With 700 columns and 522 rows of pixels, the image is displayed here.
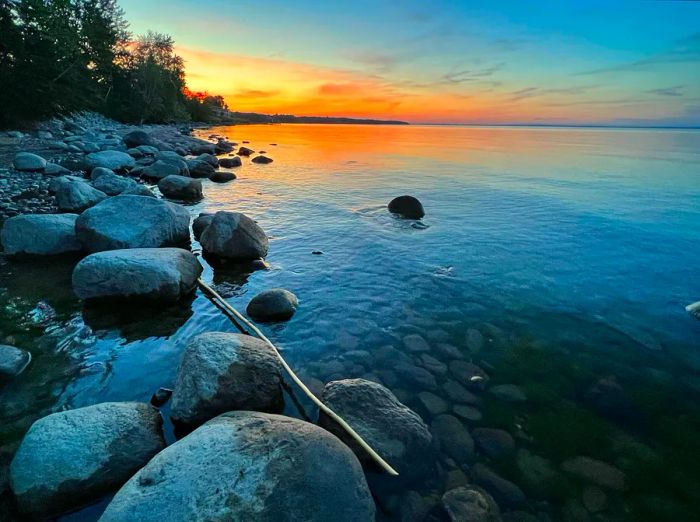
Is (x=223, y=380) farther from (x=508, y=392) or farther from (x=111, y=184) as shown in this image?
(x=111, y=184)

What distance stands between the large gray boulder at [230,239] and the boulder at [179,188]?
8.45 m

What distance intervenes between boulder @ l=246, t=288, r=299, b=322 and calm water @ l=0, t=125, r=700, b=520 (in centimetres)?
30

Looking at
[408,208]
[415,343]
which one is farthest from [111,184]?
[415,343]

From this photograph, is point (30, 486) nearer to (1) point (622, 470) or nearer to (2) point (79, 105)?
(1) point (622, 470)

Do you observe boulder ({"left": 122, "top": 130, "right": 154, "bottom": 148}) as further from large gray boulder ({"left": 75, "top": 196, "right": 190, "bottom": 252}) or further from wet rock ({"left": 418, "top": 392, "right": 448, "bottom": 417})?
wet rock ({"left": 418, "top": 392, "right": 448, "bottom": 417})

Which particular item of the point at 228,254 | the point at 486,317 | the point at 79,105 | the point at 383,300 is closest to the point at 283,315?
the point at 383,300

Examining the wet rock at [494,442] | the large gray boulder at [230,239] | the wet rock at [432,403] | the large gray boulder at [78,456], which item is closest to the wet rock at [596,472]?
the wet rock at [494,442]

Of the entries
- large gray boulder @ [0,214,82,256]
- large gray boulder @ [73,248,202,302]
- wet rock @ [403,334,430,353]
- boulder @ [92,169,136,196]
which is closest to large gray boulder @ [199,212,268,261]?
large gray boulder @ [73,248,202,302]

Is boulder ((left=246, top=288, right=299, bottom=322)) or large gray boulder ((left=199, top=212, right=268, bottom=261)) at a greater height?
large gray boulder ((left=199, top=212, right=268, bottom=261))

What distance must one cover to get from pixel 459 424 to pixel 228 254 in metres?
6.79

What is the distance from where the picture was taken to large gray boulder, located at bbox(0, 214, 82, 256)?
8.40 m

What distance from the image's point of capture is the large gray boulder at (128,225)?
8.45 meters

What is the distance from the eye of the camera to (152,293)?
21.7ft

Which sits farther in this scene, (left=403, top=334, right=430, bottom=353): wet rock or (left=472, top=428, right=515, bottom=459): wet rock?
(left=403, top=334, right=430, bottom=353): wet rock
